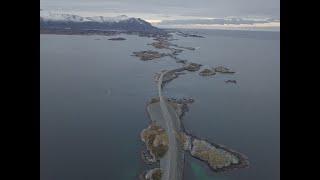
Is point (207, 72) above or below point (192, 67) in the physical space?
below

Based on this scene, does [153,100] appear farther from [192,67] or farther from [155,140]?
[192,67]

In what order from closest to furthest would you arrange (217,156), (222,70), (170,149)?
(217,156), (170,149), (222,70)

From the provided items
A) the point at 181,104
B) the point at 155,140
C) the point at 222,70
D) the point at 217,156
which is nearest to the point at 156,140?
the point at 155,140

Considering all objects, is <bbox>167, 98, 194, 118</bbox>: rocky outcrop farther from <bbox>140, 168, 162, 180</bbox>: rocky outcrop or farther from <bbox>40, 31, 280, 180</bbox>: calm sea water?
<bbox>140, 168, 162, 180</bbox>: rocky outcrop

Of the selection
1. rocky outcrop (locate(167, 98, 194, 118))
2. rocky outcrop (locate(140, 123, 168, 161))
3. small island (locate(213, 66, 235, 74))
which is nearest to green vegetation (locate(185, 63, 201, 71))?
small island (locate(213, 66, 235, 74))

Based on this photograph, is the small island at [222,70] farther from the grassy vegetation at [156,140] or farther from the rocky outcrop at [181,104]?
the grassy vegetation at [156,140]

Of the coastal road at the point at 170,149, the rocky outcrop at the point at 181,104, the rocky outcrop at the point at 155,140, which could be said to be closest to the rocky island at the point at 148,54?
the rocky outcrop at the point at 181,104

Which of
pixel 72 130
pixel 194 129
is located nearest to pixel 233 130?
pixel 194 129
